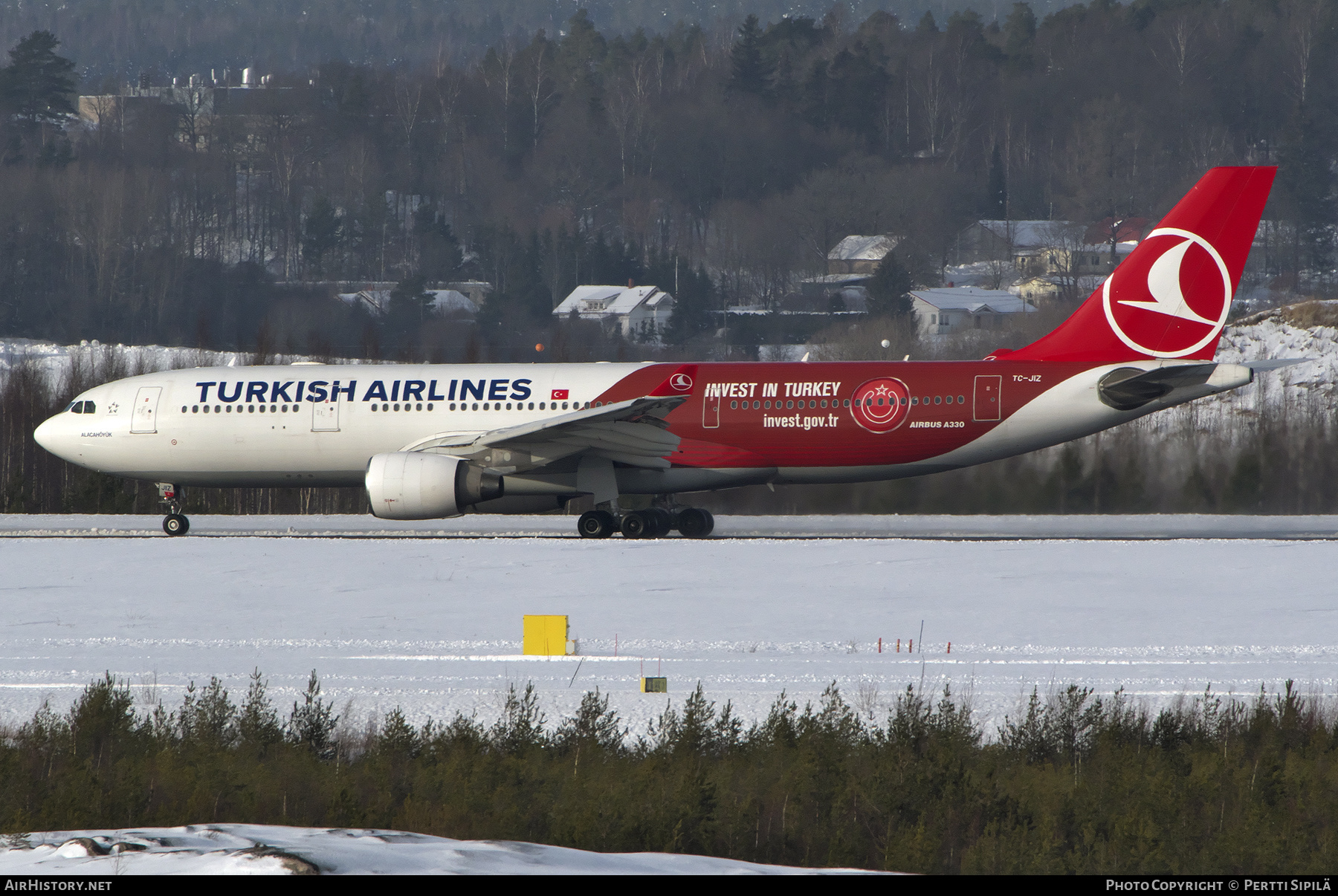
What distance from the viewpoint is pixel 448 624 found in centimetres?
1598

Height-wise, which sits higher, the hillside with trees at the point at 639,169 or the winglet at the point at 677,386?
the hillside with trees at the point at 639,169

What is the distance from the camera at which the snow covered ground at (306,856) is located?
6.88m

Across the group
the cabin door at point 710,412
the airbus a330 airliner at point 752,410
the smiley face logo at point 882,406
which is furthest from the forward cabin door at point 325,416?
the smiley face logo at point 882,406

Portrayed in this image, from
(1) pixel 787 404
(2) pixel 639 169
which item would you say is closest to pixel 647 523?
(1) pixel 787 404

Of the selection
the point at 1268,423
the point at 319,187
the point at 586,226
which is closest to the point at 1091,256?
the point at 586,226

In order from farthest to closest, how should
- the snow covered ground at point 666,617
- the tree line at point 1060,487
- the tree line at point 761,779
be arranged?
the tree line at point 1060,487, the snow covered ground at point 666,617, the tree line at point 761,779

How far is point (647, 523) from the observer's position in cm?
2370

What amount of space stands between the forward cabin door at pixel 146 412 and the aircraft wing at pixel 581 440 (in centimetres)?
501

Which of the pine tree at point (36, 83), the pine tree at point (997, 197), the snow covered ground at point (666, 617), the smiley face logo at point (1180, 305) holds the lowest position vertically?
the snow covered ground at point (666, 617)

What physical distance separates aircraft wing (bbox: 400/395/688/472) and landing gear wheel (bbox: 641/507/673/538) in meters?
0.94

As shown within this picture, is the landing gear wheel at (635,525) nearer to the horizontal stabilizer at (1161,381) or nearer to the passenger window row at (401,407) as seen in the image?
the passenger window row at (401,407)

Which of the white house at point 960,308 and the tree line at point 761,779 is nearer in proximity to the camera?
the tree line at point 761,779

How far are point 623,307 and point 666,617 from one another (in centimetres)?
6931

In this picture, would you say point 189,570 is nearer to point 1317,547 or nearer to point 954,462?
point 954,462
